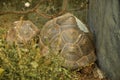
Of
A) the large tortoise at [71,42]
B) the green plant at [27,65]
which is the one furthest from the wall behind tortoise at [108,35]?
the green plant at [27,65]

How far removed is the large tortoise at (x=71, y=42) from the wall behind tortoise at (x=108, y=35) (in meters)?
0.15

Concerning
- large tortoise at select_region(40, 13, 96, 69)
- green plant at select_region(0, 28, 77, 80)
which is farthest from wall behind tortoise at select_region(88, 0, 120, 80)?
green plant at select_region(0, 28, 77, 80)

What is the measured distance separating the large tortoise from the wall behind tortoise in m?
0.15

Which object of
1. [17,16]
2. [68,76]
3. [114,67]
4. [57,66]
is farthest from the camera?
[17,16]

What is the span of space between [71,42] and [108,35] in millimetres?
524

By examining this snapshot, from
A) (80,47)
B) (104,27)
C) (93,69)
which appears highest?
(104,27)

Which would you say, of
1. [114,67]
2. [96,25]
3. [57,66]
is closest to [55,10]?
[96,25]

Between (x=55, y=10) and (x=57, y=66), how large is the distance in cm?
252

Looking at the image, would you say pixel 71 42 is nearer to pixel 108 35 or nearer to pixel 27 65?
pixel 108 35

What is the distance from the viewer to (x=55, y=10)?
219 inches

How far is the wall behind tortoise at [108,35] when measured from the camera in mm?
3650

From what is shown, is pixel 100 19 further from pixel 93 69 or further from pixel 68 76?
pixel 68 76

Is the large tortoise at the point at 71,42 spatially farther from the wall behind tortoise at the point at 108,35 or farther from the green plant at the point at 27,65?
the green plant at the point at 27,65

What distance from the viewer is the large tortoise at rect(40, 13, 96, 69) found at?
4.14m
